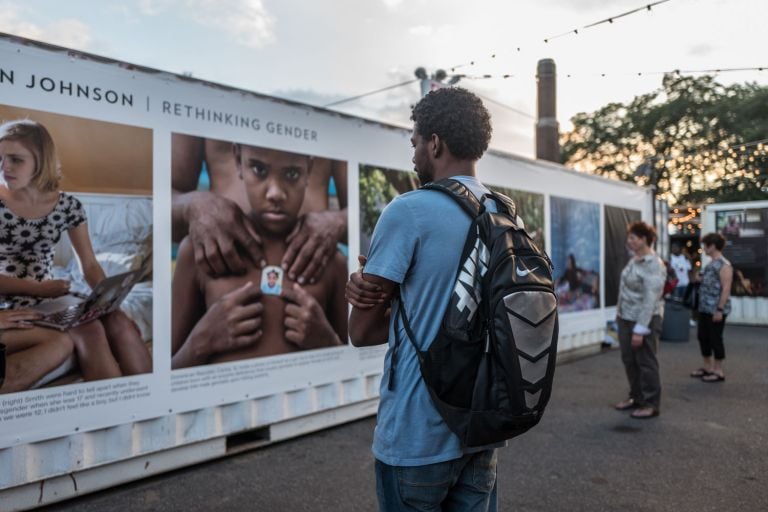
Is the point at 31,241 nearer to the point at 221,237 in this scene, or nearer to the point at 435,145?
the point at 221,237

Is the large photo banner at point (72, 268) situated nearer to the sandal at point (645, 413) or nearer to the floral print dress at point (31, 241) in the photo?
the floral print dress at point (31, 241)

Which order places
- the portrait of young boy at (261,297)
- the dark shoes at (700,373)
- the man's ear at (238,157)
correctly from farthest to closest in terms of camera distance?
the dark shoes at (700,373) → the man's ear at (238,157) → the portrait of young boy at (261,297)

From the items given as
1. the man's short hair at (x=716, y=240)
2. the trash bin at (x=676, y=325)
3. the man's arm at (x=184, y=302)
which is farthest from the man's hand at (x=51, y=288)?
the trash bin at (x=676, y=325)

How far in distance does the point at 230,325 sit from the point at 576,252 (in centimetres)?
591

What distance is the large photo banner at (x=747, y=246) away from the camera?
12992mm

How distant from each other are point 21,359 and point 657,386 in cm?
526

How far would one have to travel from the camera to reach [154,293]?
391 cm

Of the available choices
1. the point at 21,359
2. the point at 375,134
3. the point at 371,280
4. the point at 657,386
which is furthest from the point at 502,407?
the point at 657,386

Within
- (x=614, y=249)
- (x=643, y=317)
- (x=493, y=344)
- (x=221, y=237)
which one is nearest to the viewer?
(x=493, y=344)

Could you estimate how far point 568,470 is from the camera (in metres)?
4.23

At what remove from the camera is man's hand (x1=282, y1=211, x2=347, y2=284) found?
4.75 m

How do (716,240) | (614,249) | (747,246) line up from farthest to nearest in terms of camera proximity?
(747,246), (614,249), (716,240)

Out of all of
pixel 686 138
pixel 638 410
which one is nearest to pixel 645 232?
pixel 638 410

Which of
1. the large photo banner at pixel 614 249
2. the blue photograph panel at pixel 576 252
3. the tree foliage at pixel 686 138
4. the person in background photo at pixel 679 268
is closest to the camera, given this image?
the blue photograph panel at pixel 576 252
